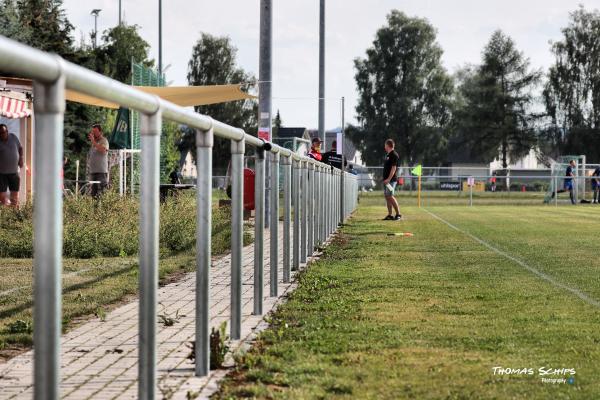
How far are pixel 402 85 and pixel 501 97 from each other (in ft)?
25.5

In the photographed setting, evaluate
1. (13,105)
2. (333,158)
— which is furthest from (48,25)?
(13,105)

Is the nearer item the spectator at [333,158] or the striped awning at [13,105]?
the striped awning at [13,105]

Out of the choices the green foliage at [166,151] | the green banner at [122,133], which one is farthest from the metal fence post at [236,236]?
the green banner at [122,133]

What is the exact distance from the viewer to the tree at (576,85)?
261ft

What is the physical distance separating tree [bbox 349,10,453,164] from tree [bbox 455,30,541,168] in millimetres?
3094

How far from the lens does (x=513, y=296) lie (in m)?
8.43

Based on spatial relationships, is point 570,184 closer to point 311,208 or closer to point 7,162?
point 7,162

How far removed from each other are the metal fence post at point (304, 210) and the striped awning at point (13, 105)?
29.9 ft

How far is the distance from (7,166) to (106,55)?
44942 mm

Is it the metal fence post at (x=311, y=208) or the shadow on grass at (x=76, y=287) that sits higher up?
the metal fence post at (x=311, y=208)

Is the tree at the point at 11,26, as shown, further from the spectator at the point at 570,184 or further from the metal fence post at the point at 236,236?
the metal fence post at the point at 236,236

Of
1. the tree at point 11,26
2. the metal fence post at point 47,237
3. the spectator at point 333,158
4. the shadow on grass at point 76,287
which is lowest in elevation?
the shadow on grass at point 76,287

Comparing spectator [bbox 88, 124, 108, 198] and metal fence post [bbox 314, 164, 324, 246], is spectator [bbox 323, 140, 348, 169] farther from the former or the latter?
metal fence post [bbox 314, 164, 324, 246]

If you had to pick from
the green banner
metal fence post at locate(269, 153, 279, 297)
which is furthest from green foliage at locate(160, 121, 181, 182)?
metal fence post at locate(269, 153, 279, 297)
